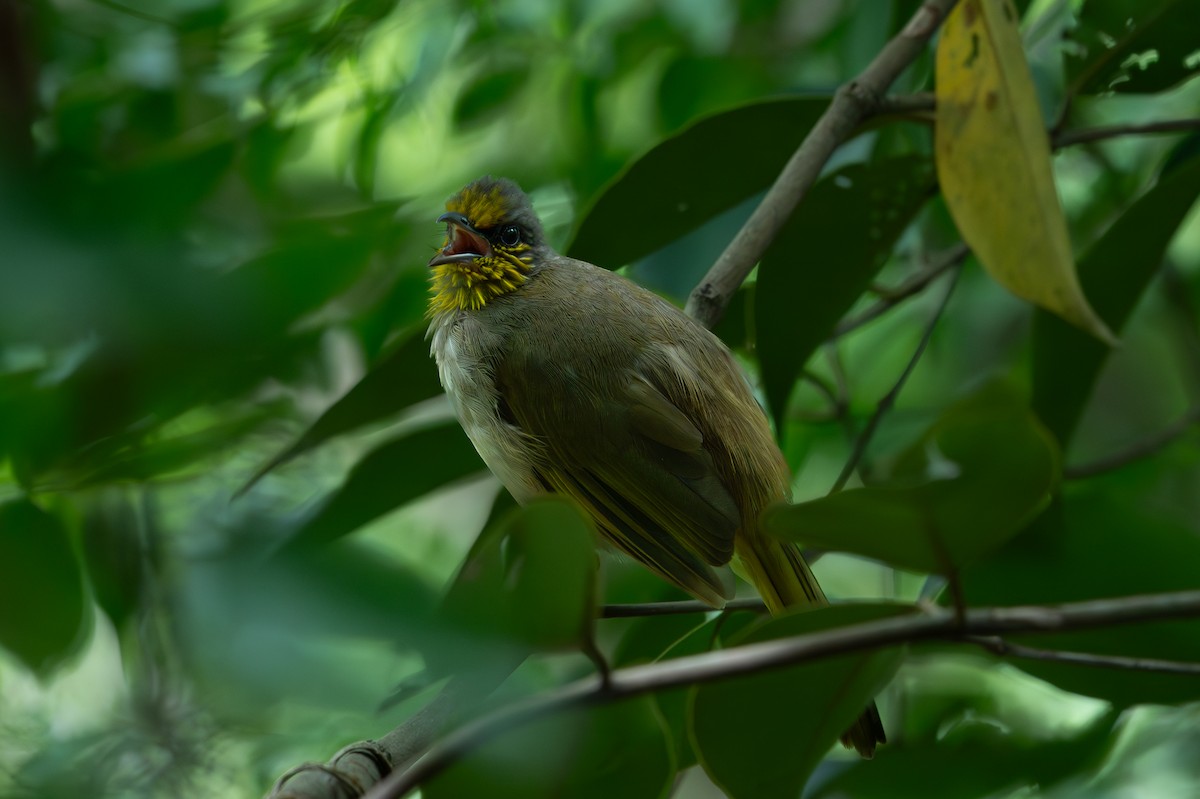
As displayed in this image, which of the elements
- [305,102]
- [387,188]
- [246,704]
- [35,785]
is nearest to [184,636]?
[246,704]

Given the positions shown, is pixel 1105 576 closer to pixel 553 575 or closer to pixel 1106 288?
pixel 1106 288

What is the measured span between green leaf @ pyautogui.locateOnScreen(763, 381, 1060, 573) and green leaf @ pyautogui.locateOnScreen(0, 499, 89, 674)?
4.21 ft

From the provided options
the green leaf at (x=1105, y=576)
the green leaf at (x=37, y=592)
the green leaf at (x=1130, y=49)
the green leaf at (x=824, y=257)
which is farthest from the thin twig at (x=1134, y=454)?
the green leaf at (x=37, y=592)

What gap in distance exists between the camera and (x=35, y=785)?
2.17 meters

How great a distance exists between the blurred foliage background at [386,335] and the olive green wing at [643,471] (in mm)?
119

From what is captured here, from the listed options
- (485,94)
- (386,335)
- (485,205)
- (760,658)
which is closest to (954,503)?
(760,658)

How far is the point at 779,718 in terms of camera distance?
3.34 feet

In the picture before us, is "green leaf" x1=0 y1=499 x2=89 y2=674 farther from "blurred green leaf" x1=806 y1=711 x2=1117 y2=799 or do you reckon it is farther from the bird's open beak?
"blurred green leaf" x1=806 y1=711 x2=1117 y2=799

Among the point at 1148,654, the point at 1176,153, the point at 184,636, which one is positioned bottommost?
the point at 1148,654

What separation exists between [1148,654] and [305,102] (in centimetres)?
189

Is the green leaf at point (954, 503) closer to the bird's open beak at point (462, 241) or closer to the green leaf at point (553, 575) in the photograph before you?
the green leaf at point (553, 575)

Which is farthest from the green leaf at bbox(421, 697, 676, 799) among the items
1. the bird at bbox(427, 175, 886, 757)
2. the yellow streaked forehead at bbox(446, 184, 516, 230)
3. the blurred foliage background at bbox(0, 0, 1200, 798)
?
the yellow streaked forehead at bbox(446, 184, 516, 230)

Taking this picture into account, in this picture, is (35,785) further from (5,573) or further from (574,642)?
(574,642)

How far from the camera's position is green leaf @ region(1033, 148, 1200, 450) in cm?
170
